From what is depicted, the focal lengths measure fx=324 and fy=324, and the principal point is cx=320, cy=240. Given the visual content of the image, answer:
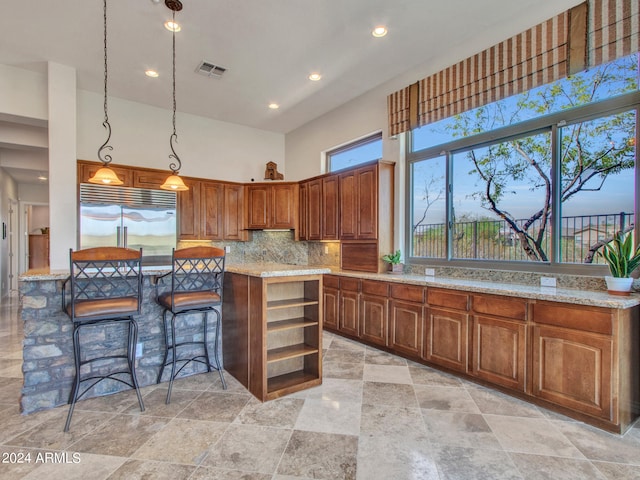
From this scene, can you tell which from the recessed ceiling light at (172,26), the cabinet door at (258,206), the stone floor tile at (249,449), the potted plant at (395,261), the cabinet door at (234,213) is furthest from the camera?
the cabinet door at (258,206)

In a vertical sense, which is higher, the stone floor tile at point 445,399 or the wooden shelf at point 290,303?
the wooden shelf at point 290,303

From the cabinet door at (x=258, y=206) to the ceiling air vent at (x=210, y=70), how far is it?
1929 mm

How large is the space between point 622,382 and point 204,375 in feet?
10.8

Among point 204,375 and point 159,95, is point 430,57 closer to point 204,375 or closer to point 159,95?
point 159,95

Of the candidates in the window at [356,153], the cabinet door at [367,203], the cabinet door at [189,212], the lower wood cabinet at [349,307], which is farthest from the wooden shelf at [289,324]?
the cabinet door at [189,212]

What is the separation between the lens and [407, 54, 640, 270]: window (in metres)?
2.66

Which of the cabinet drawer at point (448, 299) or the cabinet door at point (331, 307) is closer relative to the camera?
the cabinet drawer at point (448, 299)

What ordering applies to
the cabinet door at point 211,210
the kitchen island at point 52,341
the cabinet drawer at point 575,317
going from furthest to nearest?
the cabinet door at point 211,210, the kitchen island at point 52,341, the cabinet drawer at point 575,317

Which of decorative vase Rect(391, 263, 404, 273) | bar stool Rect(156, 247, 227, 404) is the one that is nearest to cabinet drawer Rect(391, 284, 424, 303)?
decorative vase Rect(391, 263, 404, 273)

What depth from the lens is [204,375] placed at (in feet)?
10.2

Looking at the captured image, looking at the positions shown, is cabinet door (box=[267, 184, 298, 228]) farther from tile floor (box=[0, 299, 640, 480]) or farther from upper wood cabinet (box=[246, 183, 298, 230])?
tile floor (box=[0, 299, 640, 480])

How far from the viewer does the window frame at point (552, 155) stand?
8.58 ft

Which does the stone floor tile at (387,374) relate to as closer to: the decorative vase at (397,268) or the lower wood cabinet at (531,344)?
the lower wood cabinet at (531,344)

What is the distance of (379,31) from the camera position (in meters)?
3.27
